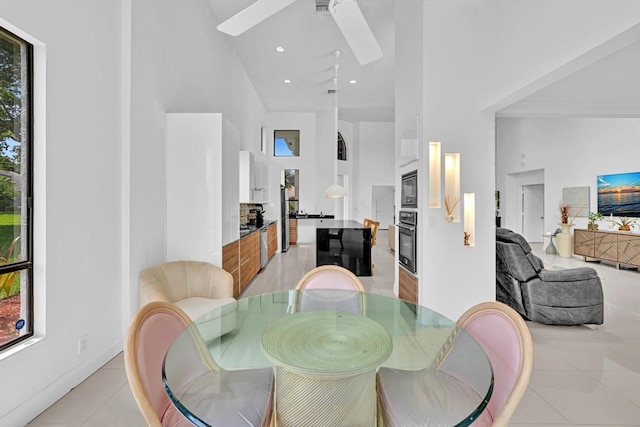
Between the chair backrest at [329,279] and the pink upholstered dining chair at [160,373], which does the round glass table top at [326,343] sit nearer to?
the pink upholstered dining chair at [160,373]

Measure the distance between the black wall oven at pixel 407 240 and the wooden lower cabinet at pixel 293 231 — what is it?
18.6 feet

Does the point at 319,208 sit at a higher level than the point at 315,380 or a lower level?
higher

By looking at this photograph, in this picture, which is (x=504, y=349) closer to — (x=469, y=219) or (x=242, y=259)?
(x=469, y=219)

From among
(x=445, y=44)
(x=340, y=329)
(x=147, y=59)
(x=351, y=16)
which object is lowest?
(x=340, y=329)

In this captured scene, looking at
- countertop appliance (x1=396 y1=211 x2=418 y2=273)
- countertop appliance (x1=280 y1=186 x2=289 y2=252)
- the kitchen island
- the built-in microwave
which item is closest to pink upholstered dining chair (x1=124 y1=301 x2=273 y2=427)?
countertop appliance (x1=396 y1=211 x2=418 y2=273)

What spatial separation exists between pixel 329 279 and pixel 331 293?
128 millimetres

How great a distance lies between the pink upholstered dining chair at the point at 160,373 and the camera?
111 cm

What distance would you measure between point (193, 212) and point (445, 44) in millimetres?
3065

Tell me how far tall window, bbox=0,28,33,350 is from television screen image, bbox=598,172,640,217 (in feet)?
29.2

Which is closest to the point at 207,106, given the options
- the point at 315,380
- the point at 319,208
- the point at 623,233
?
the point at 315,380

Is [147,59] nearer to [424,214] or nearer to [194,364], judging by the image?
[194,364]

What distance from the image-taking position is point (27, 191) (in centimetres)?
200

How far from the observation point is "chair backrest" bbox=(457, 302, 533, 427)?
1138 millimetres

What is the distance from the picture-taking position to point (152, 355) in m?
1.30
